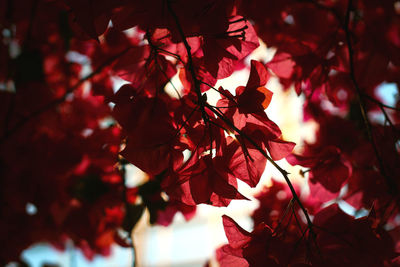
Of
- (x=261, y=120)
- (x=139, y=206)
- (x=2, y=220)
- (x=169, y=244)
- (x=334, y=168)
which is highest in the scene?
(x=261, y=120)

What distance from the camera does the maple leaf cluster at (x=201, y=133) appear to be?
0.42 meters

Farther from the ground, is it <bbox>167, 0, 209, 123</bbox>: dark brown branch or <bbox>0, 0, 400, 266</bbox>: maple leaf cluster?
<bbox>167, 0, 209, 123</bbox>: dark brown branch

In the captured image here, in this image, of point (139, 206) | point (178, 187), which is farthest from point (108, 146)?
point (178, 187)

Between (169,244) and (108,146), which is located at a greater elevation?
(108,146)

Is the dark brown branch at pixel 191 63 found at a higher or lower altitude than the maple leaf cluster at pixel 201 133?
higher

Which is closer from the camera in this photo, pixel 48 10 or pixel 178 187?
pixel 178 187

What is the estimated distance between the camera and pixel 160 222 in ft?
2.39

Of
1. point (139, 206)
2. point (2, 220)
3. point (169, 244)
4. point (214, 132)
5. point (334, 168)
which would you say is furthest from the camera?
point (169, 244)

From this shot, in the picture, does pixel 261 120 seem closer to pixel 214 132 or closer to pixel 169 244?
pixel 214 132

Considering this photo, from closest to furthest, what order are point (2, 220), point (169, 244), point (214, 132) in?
point (214, 132) → point (2, 220) → point (169, 244)

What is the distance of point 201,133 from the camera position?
43 centimetres

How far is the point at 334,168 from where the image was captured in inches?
21.7

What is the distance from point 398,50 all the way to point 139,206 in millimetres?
Result: 537

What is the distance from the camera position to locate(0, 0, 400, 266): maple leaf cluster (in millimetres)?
416
